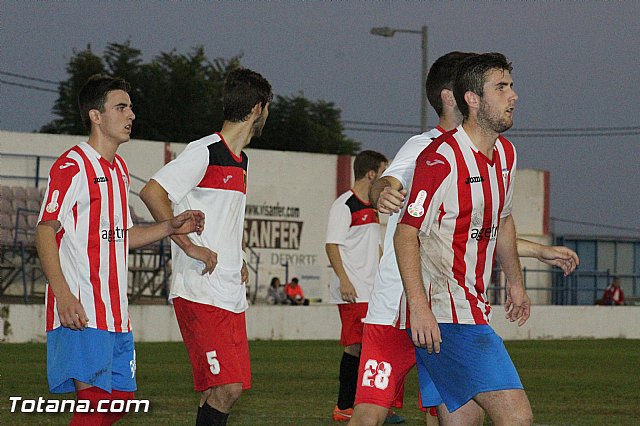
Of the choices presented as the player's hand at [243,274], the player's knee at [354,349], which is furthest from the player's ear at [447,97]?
the player's knee at [354,349]

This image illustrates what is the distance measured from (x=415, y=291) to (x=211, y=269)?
180 cm

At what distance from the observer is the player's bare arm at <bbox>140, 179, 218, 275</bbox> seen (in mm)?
6582

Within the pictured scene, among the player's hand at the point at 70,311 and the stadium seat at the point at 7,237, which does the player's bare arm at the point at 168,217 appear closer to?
the player's hand at the point at 70,311

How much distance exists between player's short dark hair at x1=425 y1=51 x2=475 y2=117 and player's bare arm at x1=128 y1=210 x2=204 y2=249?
1430mm

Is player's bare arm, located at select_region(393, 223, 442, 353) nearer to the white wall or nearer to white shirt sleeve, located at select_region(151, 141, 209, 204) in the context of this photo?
white shirt sleeve, located at select_region(151, 141, 209, 204)

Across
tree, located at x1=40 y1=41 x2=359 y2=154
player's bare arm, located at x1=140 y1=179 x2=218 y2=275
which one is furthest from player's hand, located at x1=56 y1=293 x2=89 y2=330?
tree, located at x1=40 y1=41 x2=359 y2=154

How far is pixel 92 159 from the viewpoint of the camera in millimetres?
6367

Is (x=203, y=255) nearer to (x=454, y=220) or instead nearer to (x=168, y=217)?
(x=168, y=217)

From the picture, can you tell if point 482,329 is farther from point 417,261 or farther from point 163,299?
point 163,299

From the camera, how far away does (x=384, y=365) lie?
5.98 m

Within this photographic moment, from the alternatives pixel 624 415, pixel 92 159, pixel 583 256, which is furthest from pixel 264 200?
pixel 92 159

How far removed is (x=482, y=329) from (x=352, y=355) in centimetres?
489

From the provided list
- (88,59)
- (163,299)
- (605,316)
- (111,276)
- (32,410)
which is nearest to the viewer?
(111,276)

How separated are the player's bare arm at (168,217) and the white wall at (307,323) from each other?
1484 centimetres
